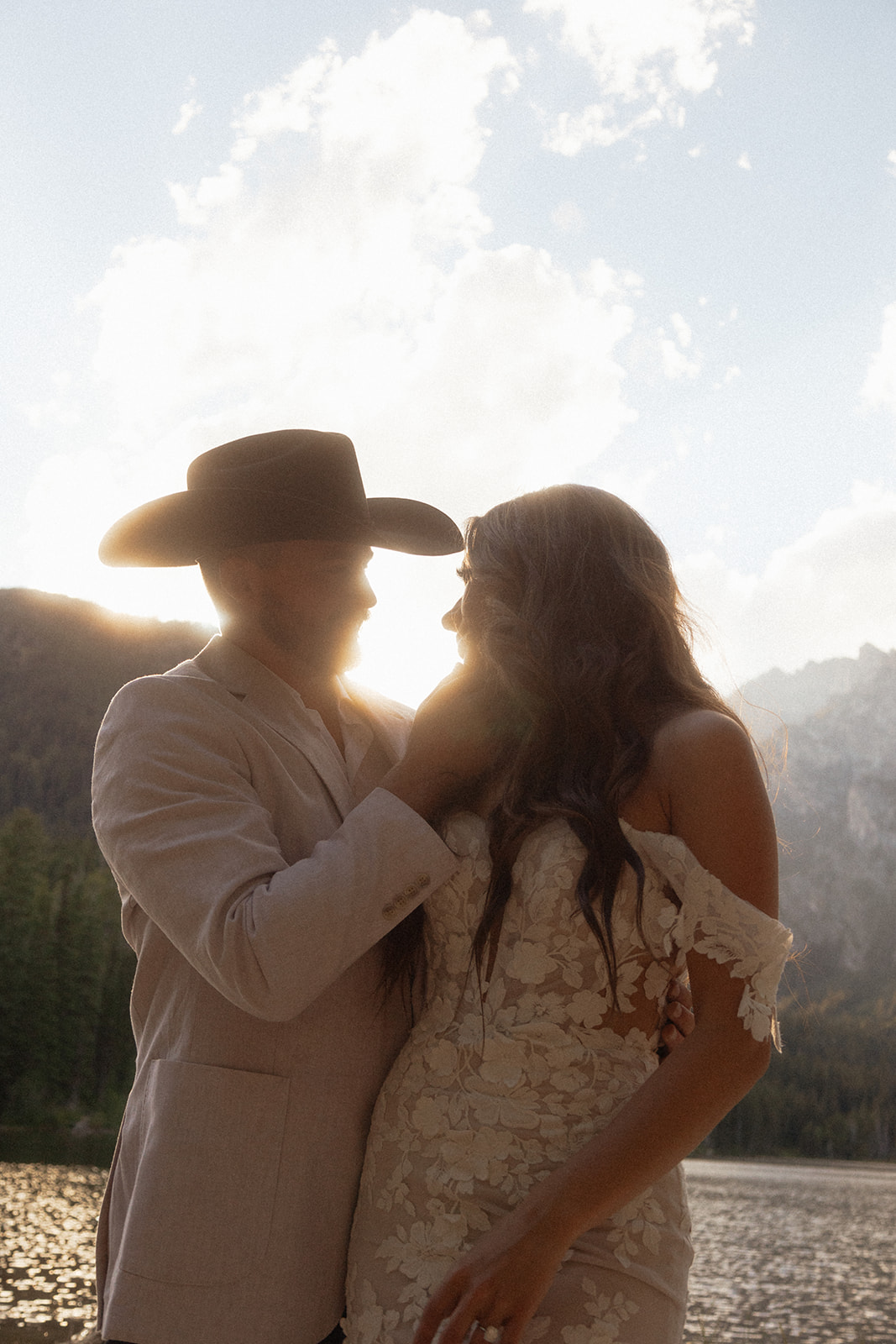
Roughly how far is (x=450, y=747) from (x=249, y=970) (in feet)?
2.30

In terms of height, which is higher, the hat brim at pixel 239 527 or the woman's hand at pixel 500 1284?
the hat brim at pixel 239 527

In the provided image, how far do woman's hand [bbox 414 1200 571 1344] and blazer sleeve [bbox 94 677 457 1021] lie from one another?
609 millimetres

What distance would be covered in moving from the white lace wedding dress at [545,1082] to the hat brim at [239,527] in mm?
1068

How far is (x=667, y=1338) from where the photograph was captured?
234 centimetres

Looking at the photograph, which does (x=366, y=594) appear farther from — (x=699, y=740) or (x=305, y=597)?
(x=699, y=740)

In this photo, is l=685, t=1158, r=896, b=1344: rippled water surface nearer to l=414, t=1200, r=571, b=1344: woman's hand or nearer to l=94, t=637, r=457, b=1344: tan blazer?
l=94, t=637, r=457, b=1344: tan blazer

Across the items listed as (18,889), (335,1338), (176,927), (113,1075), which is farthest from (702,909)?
(113,1075)

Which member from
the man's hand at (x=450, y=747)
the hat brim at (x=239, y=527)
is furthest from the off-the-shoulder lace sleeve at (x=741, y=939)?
the hat brim at (x=239, y=527)

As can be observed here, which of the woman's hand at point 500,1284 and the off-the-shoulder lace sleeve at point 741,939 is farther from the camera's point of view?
the off-the-shoulder lace sleeve at point 741,939

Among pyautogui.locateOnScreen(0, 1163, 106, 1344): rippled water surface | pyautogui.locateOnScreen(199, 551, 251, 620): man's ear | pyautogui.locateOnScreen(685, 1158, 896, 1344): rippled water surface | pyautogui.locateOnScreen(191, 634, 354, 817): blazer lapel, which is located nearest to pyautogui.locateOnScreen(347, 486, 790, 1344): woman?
pyautogui.locateOnScreen(191, 634, 354, 817): blazer lapel

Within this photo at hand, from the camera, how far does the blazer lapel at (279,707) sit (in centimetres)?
303

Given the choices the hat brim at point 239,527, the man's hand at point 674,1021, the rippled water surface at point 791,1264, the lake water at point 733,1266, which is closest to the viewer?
the man's hand at point 674,1021

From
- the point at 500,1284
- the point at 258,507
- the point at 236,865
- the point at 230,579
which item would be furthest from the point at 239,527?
the point at 500,1284

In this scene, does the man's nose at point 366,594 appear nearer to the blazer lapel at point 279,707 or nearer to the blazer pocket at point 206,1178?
the blazer lapel at point 279,707
